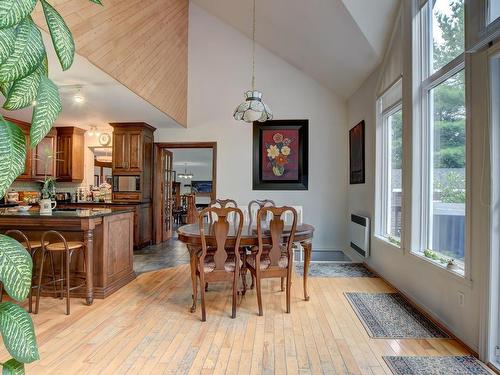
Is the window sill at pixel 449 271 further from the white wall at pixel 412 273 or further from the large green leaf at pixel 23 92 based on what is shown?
the large green leaf at pixel 23 92

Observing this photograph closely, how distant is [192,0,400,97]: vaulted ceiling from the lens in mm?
3785

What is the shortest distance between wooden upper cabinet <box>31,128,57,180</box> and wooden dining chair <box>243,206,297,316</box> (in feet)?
17.0

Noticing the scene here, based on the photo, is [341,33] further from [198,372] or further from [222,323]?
[198,372]

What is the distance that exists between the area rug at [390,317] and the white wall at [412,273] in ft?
0.37

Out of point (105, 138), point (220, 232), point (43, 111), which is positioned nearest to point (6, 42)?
point (43, 111)

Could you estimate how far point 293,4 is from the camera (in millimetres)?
4312

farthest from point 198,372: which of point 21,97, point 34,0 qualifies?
point 34,0

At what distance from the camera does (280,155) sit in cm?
614

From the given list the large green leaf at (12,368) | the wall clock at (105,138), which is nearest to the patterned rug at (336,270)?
the large green leaf at (12,368)

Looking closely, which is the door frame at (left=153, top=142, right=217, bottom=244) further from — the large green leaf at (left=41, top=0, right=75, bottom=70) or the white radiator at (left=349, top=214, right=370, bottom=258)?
the large green leaf at (left=41, top=0, right=75, bottom=70)

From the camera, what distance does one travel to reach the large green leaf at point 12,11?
0.60m

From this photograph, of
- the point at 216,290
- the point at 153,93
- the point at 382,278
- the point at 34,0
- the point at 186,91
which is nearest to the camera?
the point at 34,0

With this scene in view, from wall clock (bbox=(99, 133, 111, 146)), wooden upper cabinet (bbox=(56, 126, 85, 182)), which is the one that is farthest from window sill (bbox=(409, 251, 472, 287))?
wooden upper cabinet (bbox=(56, 126, 85, 182))

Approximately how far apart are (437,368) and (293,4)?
4.34 m
